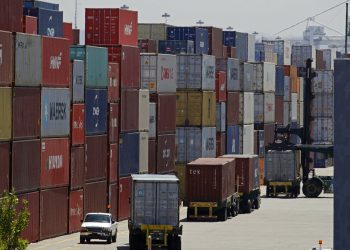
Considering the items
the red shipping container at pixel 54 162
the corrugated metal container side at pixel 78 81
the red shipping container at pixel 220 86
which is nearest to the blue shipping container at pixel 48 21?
the corrugated metal container side at pixel 78 81

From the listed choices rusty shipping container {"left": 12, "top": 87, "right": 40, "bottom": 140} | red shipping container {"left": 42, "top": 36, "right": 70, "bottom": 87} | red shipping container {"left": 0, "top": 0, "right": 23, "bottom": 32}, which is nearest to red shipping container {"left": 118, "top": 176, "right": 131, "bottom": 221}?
red shipping container {"left": 42, "top": 36, "right": 70, "bottom": 87}

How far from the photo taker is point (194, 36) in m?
121

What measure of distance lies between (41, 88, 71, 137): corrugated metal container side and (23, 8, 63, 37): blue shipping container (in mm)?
3360

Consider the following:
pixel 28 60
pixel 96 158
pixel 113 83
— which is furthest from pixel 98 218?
pixel 113 83

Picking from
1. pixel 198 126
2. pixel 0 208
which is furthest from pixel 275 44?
pixel 0 208

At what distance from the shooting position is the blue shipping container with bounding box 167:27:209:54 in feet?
396

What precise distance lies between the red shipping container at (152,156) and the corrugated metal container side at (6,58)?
2806cm

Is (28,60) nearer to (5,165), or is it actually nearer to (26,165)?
(26,165)

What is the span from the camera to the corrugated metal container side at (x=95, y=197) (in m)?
81.5

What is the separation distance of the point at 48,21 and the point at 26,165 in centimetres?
984

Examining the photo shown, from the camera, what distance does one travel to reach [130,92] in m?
90.4

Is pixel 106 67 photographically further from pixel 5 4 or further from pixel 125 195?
pixel 5 4

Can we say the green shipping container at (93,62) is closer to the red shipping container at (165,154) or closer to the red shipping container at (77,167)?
the red shipping container at (77,167)

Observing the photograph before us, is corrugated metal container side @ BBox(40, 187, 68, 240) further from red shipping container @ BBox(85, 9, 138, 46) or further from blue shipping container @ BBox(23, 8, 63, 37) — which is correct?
red shipping container @ BBox(85, 9, 138, 46)
